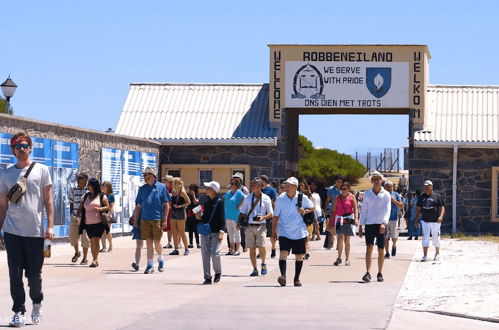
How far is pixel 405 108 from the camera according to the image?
119 ft

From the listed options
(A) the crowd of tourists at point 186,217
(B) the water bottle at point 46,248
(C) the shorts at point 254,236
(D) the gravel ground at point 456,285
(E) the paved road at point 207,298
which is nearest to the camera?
(A) the crowd of tourists at point 186,217

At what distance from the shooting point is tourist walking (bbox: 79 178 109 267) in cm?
2002

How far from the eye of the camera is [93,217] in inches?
790

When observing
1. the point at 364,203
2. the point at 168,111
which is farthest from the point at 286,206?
the point at 168,111

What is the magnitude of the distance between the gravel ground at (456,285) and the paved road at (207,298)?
1.02 feet

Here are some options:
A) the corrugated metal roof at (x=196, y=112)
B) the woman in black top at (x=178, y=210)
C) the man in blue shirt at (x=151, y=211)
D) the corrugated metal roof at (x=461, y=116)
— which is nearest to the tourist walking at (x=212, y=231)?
the man in blue shirt at (x=151, y=211)

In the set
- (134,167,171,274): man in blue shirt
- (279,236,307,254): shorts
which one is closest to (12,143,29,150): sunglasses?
(279,236,307,254): shorts

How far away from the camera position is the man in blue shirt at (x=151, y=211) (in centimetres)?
1862

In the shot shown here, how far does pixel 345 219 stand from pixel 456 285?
4.76 m

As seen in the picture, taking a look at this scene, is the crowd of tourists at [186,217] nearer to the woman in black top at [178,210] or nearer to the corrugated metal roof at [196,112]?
the woman in black top at [178,210]

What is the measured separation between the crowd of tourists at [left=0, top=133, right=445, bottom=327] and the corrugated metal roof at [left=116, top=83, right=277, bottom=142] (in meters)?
9.83

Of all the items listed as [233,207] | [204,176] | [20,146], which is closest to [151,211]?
[233,207]

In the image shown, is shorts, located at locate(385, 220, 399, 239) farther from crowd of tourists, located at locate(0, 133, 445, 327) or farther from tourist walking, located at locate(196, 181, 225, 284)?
tourist walking, located at locate(196, 181, 225, 284)

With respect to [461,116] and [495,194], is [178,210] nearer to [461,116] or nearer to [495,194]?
[495,194]
